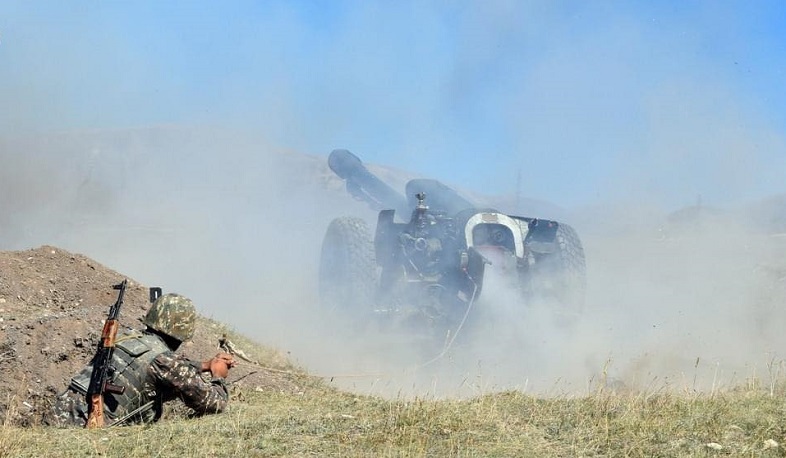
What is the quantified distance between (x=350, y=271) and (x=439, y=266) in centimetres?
130

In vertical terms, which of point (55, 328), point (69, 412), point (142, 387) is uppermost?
point (55, 328)

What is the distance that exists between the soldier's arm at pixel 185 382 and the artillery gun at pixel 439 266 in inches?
258

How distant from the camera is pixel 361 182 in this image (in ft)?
55.5

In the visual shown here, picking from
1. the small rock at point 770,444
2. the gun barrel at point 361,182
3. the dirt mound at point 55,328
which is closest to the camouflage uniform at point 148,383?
the dirt mound at point 55,328

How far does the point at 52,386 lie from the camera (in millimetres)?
8070

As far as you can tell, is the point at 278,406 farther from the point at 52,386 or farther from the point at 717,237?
the point at 717,237

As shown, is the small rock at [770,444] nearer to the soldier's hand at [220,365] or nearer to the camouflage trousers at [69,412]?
the soldier's hand at [220,365]

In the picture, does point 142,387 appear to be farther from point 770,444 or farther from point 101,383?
point 770,444

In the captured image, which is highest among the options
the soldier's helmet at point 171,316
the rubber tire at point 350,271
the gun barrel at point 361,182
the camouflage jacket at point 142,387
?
the gun barrel at point 361,182

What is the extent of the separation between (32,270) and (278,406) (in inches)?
202

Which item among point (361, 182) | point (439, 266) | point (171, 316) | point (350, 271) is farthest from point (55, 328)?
point (361, 182)

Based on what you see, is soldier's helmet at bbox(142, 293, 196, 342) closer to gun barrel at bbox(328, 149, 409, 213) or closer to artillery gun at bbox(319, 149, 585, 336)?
artillery gun at bbox(319, 149, 585, 336)

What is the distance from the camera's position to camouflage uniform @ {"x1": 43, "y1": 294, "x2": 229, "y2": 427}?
6.38 m

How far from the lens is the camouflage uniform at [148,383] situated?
638 cm
